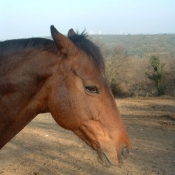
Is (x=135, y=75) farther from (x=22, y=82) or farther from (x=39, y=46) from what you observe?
(x=22, y=82)

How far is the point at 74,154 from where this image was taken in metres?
6.93

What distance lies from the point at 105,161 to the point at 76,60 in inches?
40.0

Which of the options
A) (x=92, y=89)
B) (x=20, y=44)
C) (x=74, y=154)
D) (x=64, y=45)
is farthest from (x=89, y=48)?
(x=74, y=154)

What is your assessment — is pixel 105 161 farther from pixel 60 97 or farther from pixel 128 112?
pixel 128 112

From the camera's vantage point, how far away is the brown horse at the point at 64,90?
2.51 meters

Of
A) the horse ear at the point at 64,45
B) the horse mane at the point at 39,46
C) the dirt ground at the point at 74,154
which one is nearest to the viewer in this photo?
the horse ear at the point at 64,45

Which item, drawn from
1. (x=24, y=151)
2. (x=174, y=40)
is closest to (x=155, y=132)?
(x=24, y=151)

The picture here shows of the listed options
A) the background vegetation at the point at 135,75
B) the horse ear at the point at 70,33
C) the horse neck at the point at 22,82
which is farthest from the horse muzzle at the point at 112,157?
the background vegetation at the point at 135,75

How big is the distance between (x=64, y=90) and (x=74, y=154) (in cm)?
474

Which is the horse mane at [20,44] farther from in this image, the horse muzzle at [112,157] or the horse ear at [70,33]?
the horse muzzle at [112,157]

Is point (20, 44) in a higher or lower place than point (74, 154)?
higher

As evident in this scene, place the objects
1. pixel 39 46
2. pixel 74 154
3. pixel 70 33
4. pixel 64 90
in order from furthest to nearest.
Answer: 1. pixel 74 154
2. pixel 70 33
3. pixel 39 46
4. pixel 64 90

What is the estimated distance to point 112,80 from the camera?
24.3 m

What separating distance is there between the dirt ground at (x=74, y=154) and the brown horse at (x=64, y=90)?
11.5ft
